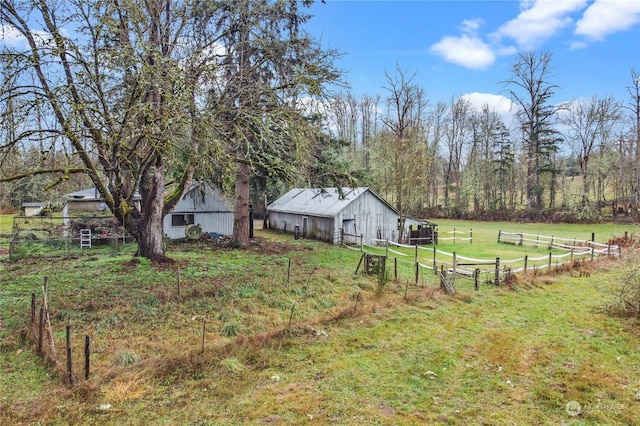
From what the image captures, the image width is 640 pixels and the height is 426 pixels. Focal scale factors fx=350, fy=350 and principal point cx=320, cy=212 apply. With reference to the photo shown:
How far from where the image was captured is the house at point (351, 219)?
844 inches

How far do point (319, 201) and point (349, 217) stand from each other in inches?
154

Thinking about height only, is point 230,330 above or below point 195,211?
below

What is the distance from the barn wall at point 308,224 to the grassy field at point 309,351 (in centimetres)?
965

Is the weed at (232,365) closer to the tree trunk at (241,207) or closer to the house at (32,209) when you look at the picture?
the tree trunk at (241,207)

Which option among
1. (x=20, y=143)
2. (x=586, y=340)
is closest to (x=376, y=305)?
(x=586, y=340)

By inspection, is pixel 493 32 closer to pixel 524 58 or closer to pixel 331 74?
pixel 331 74

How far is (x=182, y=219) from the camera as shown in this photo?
2172 centimetres

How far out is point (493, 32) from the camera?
15.5 metres

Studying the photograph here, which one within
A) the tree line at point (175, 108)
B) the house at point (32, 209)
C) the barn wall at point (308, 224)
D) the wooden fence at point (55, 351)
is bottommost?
the wooden fence at point (55, 351)

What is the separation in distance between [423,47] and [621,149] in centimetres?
3067

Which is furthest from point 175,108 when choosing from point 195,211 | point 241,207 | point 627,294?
point 195,211

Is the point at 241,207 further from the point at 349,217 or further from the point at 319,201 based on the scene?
the point at 319,201

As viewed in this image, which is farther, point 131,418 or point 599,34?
point 599,34

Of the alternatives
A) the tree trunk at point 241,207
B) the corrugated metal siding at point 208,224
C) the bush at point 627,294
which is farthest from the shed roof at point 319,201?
the bush at point 627,294
